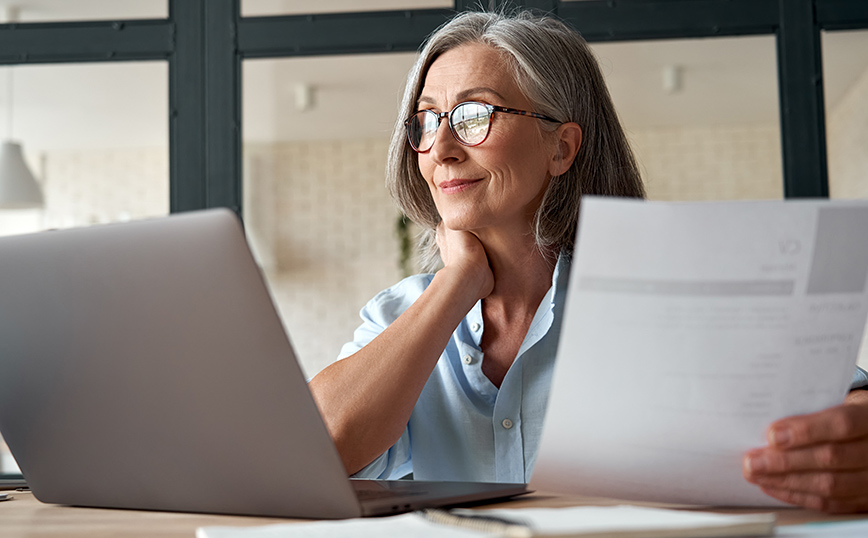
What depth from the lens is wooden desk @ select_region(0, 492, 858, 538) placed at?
66 cm

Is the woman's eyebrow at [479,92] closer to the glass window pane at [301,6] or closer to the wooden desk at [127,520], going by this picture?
the wooden desk at [127,520]

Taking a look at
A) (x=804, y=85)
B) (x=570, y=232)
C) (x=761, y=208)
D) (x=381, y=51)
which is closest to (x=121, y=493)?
(x=761, y=208)

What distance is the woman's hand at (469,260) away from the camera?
4.29 feet

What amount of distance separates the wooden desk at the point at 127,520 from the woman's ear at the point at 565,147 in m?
0.77

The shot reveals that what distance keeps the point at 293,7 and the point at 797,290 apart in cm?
195

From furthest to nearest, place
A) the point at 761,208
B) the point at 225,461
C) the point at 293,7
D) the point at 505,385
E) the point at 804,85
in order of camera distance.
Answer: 1. the point at 293,7
2. the point at 804,85
3. the point at 505,385
4. the point at 225,461
5. the point at 761,208

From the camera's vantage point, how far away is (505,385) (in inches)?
50.4

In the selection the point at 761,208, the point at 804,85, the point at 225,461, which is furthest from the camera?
the point at 804,85

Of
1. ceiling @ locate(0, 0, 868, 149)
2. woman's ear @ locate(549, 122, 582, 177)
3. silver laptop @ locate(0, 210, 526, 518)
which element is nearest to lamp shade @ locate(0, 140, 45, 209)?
ceiling @ locate(0, 0, 868, 149)

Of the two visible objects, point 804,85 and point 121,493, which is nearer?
point 121,493

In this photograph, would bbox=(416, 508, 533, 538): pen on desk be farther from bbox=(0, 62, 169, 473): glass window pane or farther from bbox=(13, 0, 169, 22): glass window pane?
bbox=(13, 0, 169, 22): glass window pane

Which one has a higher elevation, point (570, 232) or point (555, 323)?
point (570, 232)

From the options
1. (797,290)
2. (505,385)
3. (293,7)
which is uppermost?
(293,7)

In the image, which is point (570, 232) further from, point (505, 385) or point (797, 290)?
point (797, 290)
